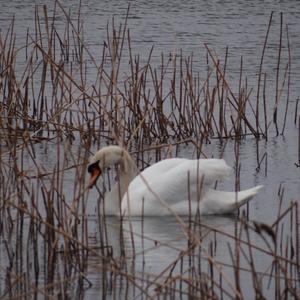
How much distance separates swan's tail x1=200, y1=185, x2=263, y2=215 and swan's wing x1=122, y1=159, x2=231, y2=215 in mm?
70

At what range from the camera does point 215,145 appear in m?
12.0

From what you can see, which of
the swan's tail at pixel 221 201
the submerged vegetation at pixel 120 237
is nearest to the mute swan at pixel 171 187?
the swan's tail at pixel 221 201

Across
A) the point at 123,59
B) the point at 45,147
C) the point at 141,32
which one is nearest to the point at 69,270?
the point at 45,147

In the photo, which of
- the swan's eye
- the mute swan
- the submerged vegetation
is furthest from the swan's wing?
the swan's eye

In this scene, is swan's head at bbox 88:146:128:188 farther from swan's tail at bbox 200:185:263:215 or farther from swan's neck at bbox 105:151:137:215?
swan's tail at bbox 200:185:263:215

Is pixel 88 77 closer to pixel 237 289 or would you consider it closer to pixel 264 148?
pixel 264 148

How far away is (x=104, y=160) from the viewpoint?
927cm

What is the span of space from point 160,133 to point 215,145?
0.54 meters

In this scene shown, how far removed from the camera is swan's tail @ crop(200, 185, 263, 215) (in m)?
9.24

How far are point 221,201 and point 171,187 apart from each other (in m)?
→ 0.38

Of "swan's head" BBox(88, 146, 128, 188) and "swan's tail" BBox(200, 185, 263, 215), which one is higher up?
"swan's head" BBox(88, 146, 128, 188)

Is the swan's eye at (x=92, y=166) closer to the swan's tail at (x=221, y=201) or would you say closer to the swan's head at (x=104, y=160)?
the swan's head at (x=104, y=160)

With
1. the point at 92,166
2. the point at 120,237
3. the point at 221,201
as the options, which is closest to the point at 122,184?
the point at 92,166

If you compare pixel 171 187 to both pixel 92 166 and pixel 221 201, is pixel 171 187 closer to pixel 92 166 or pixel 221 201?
pixel 221 201
